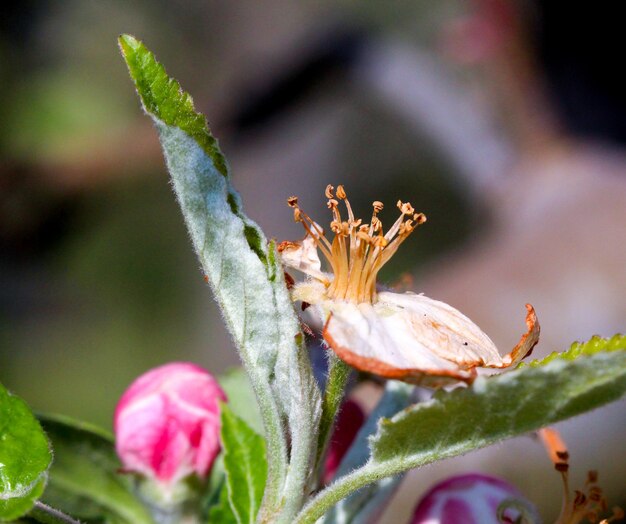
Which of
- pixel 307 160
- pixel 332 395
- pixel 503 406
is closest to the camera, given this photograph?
pixel 503 406

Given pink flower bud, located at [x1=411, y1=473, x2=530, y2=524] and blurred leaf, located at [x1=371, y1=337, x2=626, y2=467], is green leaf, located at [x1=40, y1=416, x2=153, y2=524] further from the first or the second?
blurred leaf, located at [x1=371, y1=337, x2=626, y2=467]

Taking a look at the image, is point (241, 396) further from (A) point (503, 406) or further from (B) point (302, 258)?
(A) point (503, 406)

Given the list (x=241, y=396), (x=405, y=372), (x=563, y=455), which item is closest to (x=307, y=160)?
(x=241, y=396)

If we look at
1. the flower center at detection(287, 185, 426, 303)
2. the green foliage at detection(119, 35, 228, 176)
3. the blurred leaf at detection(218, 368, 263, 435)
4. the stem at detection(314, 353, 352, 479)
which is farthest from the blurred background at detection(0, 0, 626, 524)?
the green foliage at detection(119, 35, 228, 176)

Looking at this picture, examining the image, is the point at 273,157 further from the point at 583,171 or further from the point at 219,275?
the point at 219,275

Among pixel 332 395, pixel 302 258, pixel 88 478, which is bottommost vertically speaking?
pixel 88 478

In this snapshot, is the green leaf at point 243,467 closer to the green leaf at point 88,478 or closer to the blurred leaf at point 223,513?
the blurred leaf at point 223,513

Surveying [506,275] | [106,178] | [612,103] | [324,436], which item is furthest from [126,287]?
[324,436]
